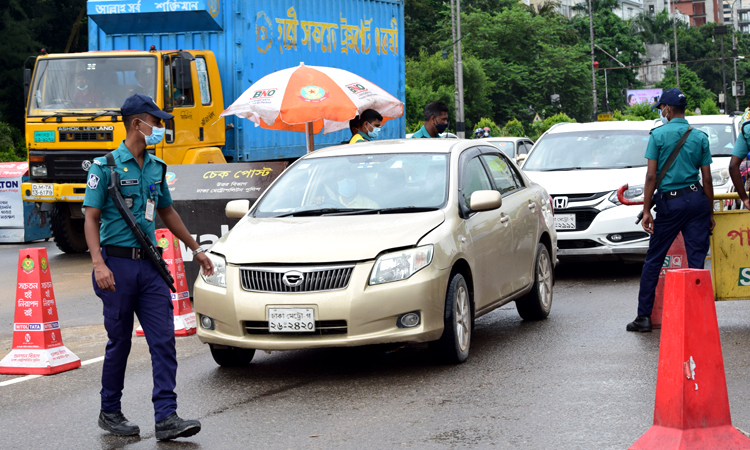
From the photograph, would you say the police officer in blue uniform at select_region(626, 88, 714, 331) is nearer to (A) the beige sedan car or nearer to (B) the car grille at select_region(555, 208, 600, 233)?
(A) the beige sedan car

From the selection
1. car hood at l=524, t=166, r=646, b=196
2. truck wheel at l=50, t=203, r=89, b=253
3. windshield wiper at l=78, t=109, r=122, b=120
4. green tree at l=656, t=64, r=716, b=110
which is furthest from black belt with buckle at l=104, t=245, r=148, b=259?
green tree at l=656, t=64, r=716, b=110

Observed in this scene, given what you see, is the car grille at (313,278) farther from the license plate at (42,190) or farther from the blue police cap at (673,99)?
the license plate at (42,190)

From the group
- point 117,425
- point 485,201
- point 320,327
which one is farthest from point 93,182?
point 485,201

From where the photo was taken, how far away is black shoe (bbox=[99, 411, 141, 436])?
17.7ft

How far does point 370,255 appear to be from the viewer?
634cm

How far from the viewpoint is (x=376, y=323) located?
6285 mm

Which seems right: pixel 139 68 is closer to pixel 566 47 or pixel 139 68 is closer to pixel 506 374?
pixel 506 374

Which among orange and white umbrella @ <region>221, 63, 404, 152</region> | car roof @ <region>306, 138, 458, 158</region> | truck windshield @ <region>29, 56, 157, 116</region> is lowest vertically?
car roof @ <region>306, 138, 458, 158</region>

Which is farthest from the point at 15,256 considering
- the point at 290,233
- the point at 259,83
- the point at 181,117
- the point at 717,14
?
the point at 717,14

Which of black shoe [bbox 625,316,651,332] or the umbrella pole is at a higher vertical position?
the umbrella pole

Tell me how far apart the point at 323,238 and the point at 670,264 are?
3.00 meters

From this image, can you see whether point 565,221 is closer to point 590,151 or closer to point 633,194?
point 633,194

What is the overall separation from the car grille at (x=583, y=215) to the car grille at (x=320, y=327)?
5.34 meters

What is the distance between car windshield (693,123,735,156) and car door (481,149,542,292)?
525cm
